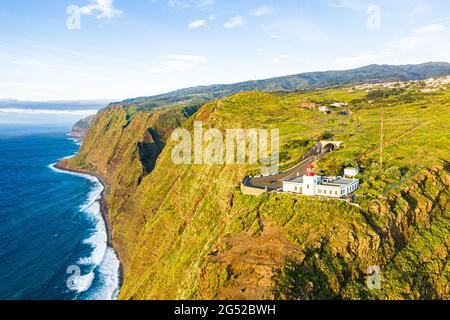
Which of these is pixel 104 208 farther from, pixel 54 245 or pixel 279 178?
pixel 279 178

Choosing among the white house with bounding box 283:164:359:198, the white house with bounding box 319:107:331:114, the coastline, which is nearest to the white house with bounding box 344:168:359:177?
the white house with bounding box 283:164:359:198

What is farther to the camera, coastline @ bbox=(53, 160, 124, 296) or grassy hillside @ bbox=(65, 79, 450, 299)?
coastline @ bbox=(53, 160, 124, 296)

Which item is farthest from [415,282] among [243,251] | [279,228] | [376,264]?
[243,251]

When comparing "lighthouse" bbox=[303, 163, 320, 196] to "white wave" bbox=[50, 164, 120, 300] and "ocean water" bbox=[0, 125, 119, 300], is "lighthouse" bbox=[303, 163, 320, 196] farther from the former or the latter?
"ocean water" bbox=[0, 125, 119, 300]

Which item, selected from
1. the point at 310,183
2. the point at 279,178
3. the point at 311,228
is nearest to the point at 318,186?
the point at 310,183

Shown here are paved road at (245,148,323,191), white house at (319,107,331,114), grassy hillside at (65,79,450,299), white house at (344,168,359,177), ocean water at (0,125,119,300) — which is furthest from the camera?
white house at (319,107,331,114)

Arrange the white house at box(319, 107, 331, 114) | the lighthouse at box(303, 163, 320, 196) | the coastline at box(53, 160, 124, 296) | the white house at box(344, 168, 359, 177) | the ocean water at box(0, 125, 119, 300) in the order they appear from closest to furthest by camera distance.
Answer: the lighthouse at box(303, 163, 320, 196) < the white house at box(344, 168, 359, 177) < the ocean water at box(0, 125, 119, 300) < the coastline at box(53, 160, 124, 296) < the white house at box(319, 107, 331, 114)

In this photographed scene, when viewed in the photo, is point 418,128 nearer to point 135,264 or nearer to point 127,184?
point 135,264
